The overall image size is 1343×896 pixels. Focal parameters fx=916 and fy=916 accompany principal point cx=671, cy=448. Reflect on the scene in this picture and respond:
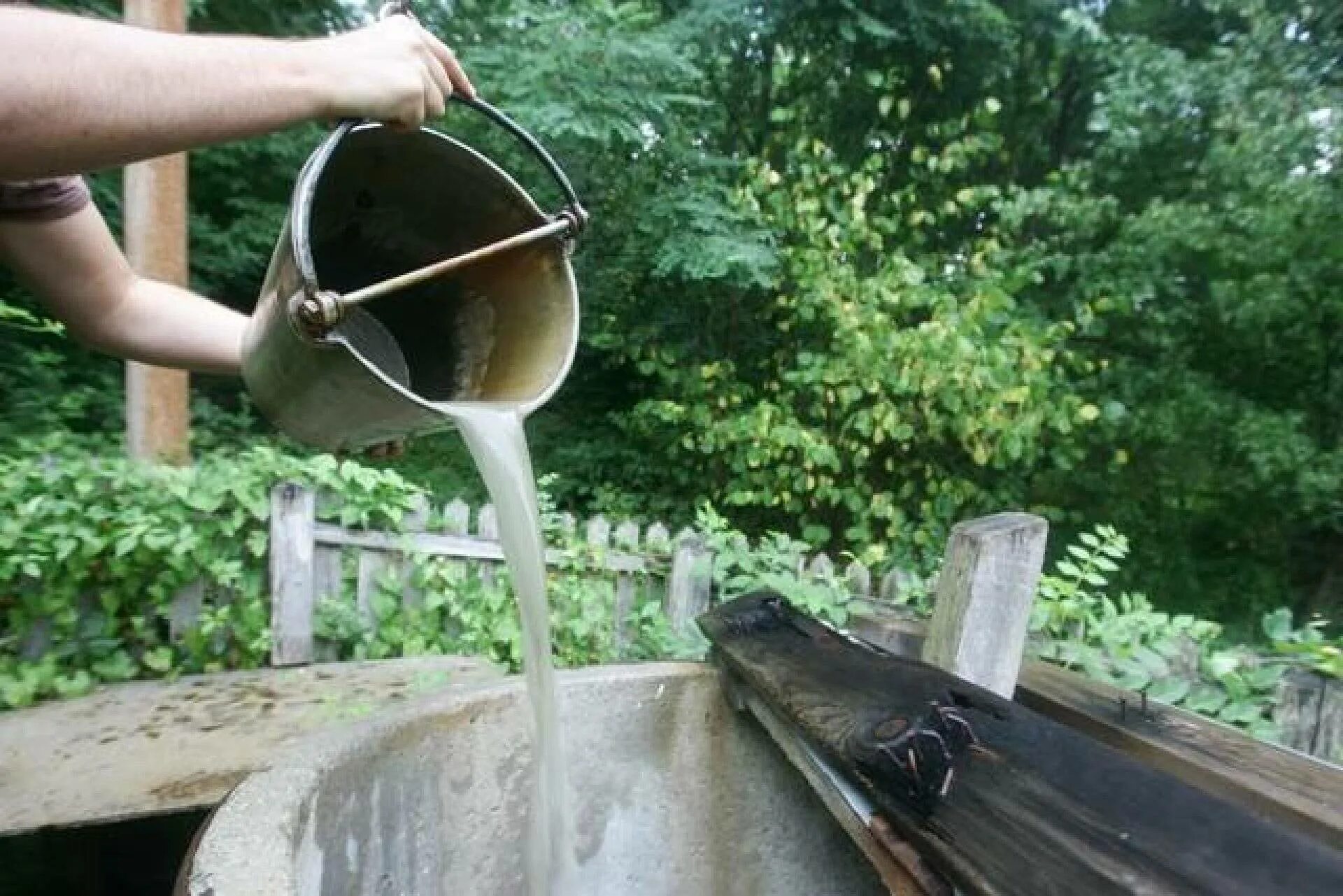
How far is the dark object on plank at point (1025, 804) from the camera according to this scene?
810 millimetres

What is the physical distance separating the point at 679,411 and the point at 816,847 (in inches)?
145

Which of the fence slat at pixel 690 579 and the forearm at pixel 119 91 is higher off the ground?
the forearm at pixel 119 91

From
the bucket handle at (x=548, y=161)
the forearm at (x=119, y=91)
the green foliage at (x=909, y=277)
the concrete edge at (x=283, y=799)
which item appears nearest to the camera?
the forearm at (x=119, y=91)

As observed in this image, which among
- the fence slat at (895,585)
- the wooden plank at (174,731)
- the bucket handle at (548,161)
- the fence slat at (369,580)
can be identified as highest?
the bucket handle at (548,161)

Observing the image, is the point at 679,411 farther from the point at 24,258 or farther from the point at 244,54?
the point at 244,54

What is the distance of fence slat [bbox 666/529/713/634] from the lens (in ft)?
11.1

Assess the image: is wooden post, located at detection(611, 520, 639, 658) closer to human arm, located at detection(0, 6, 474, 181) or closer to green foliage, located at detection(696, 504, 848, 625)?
green foliage, located at detection(696, 504, 848, 625)

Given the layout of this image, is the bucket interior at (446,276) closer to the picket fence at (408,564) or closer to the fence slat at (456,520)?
the picket fence at (408,564)

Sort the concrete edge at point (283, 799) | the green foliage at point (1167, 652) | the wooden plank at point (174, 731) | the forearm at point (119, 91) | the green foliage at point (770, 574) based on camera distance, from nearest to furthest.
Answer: the forearm at point (119, 91), the concrete edge at point (283, 799), the wooden plank at point (174, 731), the green foliage at point (1167, 652), the green foliage at point (770, 574)

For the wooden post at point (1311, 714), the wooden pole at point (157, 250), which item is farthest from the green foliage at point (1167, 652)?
the wooden pole at point (157, 250)

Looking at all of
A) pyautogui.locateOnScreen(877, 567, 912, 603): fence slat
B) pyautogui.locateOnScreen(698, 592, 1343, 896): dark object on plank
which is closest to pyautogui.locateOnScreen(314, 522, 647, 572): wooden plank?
pyautogui.locateOnScreen(877, 567, 912, 603): fence slat

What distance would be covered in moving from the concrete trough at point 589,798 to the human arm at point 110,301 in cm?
67

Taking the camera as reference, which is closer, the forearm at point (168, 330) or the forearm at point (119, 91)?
the forearm at point (119, 91)

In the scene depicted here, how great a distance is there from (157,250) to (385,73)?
3072mm
